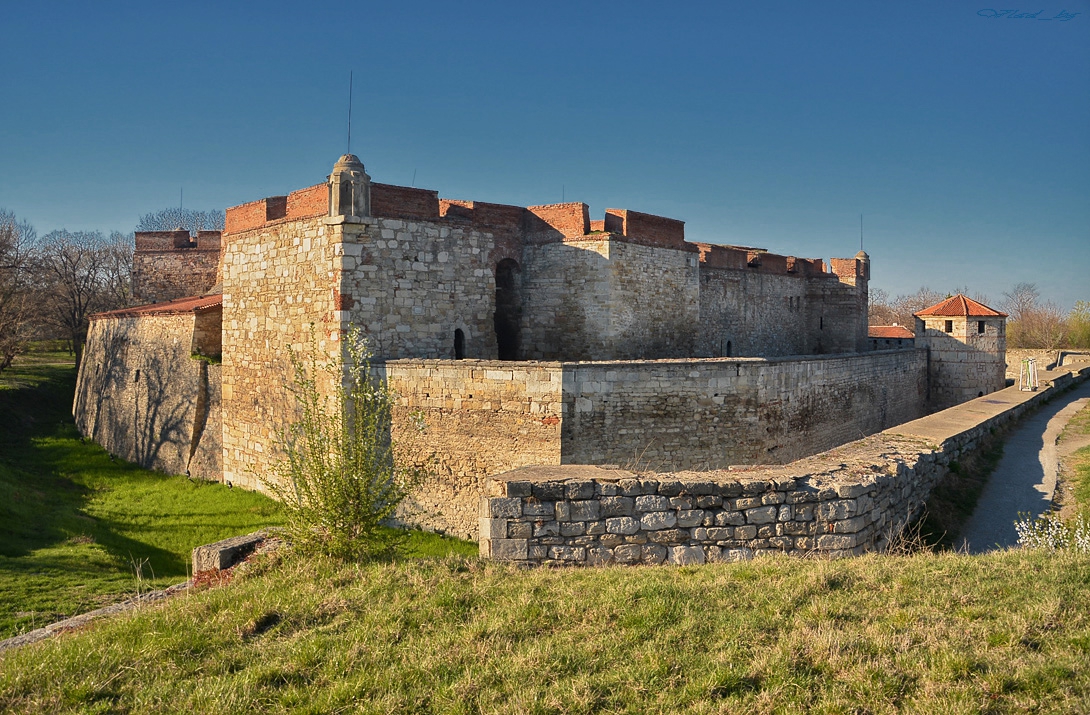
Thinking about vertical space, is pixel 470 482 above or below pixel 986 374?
below

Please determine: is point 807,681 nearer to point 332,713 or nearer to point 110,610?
point 332,713

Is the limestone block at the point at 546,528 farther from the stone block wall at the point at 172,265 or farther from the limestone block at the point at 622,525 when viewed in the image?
the stone block wall at the point at 172,265

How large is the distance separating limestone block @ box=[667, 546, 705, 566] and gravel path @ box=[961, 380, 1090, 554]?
3580mm

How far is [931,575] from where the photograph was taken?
16.7ft

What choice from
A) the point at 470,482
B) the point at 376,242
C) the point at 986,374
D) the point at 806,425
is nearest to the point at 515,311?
the point at 376,242

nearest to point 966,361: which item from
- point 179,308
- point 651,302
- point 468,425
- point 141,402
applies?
point 651,302

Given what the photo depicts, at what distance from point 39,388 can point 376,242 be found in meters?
21.0

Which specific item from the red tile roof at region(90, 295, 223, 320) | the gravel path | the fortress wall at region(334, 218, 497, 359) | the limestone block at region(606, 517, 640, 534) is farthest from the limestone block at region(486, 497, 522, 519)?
the red tile roof at region(90, 295, 223, 320)

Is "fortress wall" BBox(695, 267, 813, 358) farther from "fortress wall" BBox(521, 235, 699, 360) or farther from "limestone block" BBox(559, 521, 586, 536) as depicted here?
"limestone block" BBox(559, 521, 586, 536)

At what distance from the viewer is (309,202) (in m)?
13.2

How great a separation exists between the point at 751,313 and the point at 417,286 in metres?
12.3

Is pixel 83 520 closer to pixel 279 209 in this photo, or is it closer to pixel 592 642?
pixel 279 209

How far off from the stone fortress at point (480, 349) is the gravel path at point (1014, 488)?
3644 millimetres

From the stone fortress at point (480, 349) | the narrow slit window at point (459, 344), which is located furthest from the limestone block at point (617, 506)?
the narrow slit window at point (459, 344)
